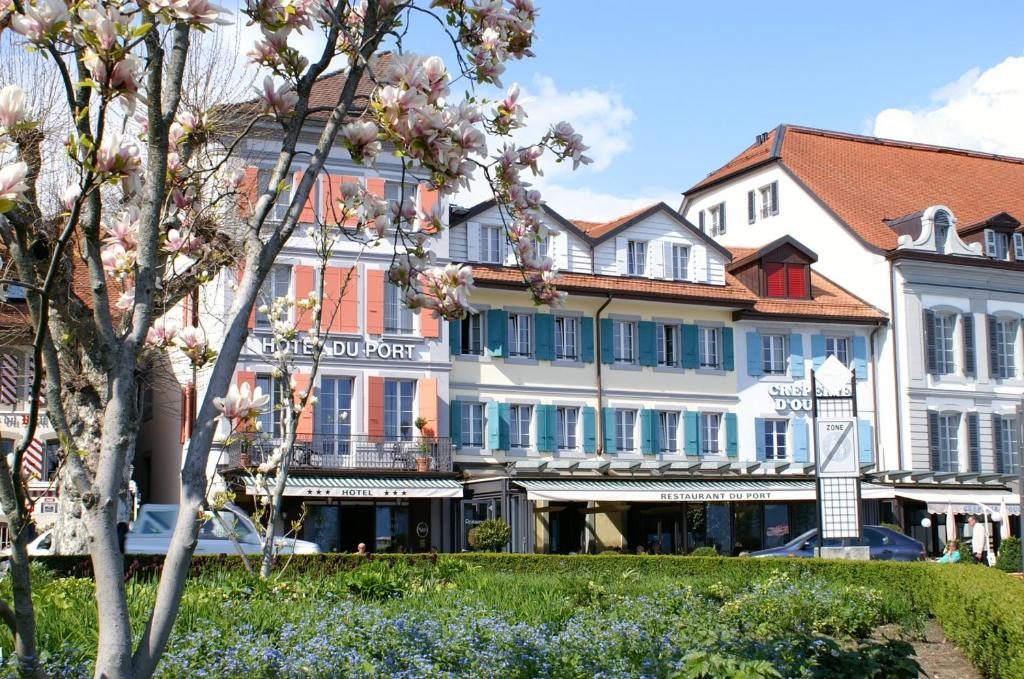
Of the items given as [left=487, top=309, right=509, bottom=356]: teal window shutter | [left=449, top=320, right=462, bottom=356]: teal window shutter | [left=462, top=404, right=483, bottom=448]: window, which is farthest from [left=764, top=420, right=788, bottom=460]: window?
[left=449, top=320, right=462, bottom=356]: teal window shutter

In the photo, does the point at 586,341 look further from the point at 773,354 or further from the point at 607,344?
the point at 773,354

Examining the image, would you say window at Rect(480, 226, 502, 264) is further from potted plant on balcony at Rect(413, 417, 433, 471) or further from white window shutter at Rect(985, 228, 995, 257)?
white window shutter at Rect(985, 228, 995, 257)

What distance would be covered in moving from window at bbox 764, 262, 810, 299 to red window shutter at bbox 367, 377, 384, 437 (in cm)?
1298

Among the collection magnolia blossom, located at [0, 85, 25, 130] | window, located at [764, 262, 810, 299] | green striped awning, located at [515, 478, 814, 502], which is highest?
window, located at [764, 262, 810, 299]

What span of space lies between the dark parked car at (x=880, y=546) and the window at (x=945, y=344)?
47.5 ft

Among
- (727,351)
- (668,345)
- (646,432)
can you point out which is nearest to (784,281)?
(727,351)

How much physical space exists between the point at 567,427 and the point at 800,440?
726 centimetres

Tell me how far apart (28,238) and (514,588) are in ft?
29.2

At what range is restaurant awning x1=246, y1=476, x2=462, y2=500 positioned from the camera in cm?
3038

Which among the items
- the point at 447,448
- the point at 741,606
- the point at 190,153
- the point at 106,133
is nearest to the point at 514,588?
the point at 741,606

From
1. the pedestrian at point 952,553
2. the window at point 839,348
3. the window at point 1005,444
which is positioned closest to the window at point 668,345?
the window at point 839,348

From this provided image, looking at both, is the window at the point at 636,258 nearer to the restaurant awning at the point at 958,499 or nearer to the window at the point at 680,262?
the window at the point at 680,262

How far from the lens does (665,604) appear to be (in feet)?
42.1

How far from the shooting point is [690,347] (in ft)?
122
